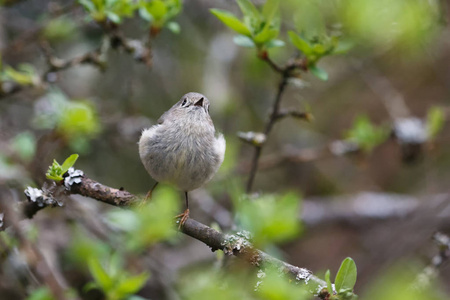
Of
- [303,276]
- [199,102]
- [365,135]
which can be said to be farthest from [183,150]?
[365,135]

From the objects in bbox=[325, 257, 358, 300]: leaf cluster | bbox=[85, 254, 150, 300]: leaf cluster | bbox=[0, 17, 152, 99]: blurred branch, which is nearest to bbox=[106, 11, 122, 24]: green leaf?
bbox=[0, 17, 152, 99]: blurred branch

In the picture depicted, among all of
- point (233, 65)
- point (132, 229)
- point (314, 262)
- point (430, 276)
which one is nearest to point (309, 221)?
point (314, 262)

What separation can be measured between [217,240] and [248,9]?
1.30 m

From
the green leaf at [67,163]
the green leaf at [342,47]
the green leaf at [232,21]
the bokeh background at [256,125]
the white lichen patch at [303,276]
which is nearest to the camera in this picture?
the white lichen patch at [303,276]

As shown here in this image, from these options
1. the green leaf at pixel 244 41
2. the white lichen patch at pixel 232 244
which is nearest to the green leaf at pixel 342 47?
the green leaf at pixel 244 41

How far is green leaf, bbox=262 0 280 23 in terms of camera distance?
9.27 ft

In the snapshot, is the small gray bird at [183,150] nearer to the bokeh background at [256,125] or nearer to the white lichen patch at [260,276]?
the bokeh background at [256,125]

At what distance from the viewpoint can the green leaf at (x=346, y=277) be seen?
2115 mm

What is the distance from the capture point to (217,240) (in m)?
2.32

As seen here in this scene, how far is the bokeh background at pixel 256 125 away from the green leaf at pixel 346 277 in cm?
133

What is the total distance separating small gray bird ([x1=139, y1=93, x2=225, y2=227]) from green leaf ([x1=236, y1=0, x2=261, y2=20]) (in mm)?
748

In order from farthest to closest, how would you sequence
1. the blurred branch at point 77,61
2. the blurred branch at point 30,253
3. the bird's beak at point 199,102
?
1. the blurred branch at point 77,61
2. the bird's beak at point 199,102
3. the blurred branch at point 30,253

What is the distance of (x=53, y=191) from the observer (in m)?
2.46

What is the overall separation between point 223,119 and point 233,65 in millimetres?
747
